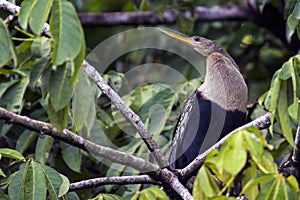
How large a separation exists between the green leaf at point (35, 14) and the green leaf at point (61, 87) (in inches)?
5.0

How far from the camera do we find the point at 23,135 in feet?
9.48

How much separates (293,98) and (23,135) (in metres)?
1.43

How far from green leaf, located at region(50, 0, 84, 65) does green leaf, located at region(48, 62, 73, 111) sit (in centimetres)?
11

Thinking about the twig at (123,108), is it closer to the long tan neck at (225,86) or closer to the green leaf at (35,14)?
the green leaf at (35,14)

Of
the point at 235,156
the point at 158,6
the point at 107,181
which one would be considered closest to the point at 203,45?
the point at 158,6

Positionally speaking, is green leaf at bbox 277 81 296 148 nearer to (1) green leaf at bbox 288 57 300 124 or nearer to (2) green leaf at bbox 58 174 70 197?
(1) green leaf at bbox 288 57 300 124

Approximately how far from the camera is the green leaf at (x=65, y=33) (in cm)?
158

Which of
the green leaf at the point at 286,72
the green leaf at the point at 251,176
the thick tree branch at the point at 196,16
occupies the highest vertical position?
the green leaf at the point at 286,72

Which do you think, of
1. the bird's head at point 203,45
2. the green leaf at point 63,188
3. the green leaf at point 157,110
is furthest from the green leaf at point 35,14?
the bird's head at point 203,45

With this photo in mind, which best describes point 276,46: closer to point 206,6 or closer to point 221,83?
point 206,6

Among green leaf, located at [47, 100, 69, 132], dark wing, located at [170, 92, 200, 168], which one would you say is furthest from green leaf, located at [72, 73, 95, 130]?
dark wing, located at [170, 92, 200, 168]

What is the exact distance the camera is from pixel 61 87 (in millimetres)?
1701

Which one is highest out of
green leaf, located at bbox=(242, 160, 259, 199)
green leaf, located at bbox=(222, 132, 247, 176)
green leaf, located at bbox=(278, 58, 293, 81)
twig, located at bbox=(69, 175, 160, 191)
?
green leaf, located at bbox=(278, 58, 293, 81)

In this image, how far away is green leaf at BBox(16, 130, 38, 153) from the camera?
286cm
